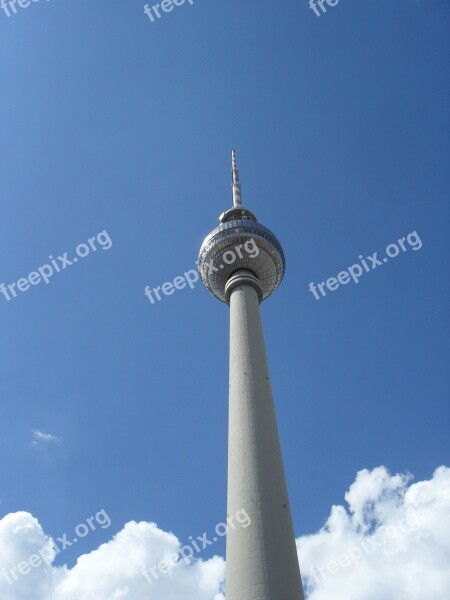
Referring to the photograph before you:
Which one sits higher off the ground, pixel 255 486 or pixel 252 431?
pixel 252 431

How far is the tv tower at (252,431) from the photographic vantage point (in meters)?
29.3

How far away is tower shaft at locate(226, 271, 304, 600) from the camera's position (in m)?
29.0

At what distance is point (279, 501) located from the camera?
33.1 metres

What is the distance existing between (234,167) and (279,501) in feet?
170

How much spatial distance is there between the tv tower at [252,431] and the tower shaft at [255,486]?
50 millimetres

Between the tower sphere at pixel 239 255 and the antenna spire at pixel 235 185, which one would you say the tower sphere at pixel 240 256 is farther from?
the antenna spire at pixel 235 185

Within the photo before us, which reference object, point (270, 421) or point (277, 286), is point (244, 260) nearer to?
point (277, 286)

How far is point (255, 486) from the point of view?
33281 mm

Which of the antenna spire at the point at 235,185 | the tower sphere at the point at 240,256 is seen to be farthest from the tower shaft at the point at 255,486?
the antenna spire at the point at 235,185

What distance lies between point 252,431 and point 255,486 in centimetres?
453

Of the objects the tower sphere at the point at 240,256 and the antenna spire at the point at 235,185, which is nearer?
the tower sphere at the point at 240,256

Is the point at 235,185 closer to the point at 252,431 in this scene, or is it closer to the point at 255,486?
the point at 252,431

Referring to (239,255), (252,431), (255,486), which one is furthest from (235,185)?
(255,486)

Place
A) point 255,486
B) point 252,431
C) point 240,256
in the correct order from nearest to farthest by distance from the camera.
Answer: point 255,486 → point 252,431 → point 240,256
